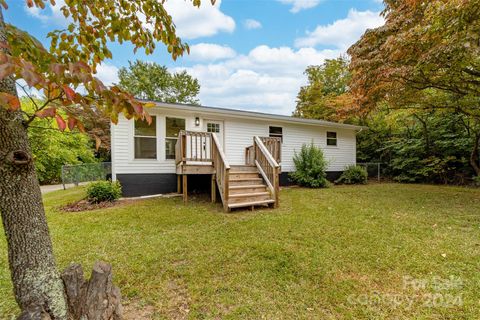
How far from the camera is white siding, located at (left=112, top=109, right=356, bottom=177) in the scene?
7.14 metres

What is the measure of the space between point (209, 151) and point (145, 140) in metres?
2.14

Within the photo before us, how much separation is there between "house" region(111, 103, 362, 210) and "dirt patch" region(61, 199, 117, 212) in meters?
0.90

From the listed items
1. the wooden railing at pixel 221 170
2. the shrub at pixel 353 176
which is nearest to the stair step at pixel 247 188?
the wooden railing at pixel 221 170

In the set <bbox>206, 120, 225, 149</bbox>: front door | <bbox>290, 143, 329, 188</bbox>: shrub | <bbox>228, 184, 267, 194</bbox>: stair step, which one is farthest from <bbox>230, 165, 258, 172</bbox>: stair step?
<bbox>290, 143, 329, 188</bbox>: shrub

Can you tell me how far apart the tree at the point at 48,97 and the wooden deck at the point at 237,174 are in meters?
3.64

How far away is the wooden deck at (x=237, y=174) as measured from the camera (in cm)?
563

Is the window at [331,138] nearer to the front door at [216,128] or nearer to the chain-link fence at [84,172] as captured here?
the front door at [216,128]

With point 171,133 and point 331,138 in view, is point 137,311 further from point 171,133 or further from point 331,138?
point 331,138

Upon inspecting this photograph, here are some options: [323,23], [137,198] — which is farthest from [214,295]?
[323,23]

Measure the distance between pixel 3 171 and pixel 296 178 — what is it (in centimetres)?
920

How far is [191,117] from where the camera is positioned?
26.5 feet

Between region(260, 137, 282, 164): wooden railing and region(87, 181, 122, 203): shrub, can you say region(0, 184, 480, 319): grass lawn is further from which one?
region(260, 137, 282, 164): wooden railing

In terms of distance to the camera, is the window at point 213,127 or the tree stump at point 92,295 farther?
the window at point 213,127

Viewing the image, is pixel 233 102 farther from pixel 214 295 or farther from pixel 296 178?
pixel 214 295
